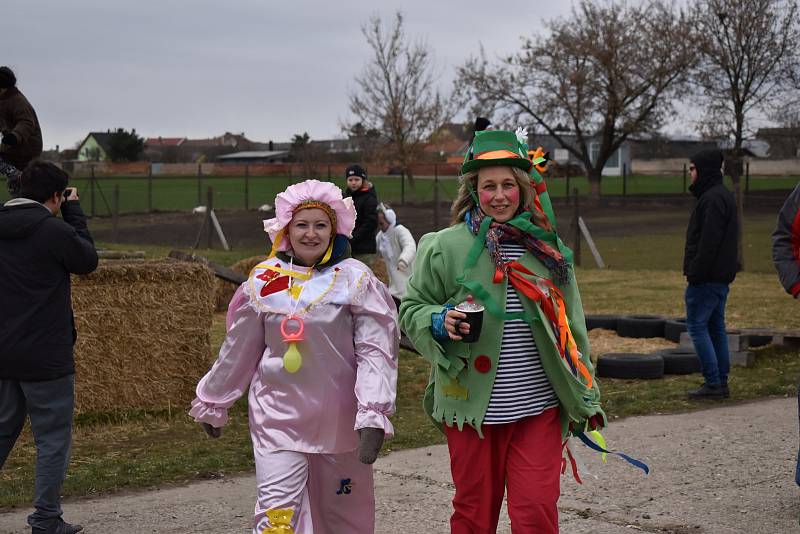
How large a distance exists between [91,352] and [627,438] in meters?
3.83

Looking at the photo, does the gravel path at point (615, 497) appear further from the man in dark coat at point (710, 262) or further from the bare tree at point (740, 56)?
the bare tree at point (740, 56)

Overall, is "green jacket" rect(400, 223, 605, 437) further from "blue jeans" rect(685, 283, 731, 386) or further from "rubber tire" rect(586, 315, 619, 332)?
"rubber tire" rect(586, 315, 619, 332)

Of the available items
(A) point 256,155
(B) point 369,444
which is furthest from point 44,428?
(A) point 256,155

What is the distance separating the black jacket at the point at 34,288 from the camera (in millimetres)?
5125

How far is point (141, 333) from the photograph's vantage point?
26.5ft

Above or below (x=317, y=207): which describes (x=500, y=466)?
below

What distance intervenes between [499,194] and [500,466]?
1.08m

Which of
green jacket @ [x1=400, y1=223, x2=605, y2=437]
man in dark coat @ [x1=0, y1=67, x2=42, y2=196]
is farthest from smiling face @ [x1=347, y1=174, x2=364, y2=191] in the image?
green jacket @ [x1=400, y1=223, x2=605, y2=437]

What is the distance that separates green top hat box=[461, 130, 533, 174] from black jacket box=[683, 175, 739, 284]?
434 centimetres

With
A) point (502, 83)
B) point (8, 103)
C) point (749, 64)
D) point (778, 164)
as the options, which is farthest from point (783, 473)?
point (778, 164)

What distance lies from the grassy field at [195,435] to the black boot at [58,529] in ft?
2.53

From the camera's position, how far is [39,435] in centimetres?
522

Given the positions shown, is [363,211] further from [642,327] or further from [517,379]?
[517,379]

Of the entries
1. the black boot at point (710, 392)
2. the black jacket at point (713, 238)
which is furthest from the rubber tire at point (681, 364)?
the black jacket at point (713, 238)
